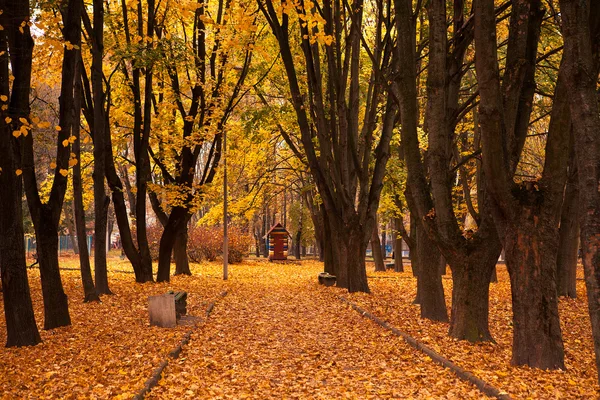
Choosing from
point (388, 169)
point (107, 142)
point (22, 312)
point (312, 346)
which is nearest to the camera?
point (22, 312)

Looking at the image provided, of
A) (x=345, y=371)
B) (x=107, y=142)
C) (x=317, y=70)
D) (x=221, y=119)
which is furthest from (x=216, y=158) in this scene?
(x=345, y=371)

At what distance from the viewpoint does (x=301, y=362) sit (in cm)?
943

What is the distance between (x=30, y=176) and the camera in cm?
1143

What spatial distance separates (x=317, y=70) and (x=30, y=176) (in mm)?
8644

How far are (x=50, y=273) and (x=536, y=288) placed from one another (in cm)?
796

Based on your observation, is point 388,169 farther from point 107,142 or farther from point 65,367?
point 65,367

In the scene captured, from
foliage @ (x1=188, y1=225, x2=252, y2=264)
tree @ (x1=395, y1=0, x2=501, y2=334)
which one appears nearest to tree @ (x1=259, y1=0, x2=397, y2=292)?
tree @ (x1=395, y1=0, x2=501, y2=334)

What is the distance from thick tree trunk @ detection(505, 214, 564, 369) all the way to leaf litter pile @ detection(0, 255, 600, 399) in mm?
291

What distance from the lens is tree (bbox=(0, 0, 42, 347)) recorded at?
9539 millimetres

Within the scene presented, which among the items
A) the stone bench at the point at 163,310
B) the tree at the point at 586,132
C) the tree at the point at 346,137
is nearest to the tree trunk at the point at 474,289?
the tree at the point at 586,132

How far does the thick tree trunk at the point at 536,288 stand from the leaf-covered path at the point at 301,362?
1180 millimetres

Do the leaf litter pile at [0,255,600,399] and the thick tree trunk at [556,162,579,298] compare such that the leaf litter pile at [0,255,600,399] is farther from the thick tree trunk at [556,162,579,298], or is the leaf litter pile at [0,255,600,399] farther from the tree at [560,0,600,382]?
the thick tree trunk at [556,162,579,298]

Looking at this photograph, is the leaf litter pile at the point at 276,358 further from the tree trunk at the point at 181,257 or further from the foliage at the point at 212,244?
the foliage at the point at 212,244

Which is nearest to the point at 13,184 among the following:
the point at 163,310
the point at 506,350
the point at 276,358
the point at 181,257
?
the point at 163,310
